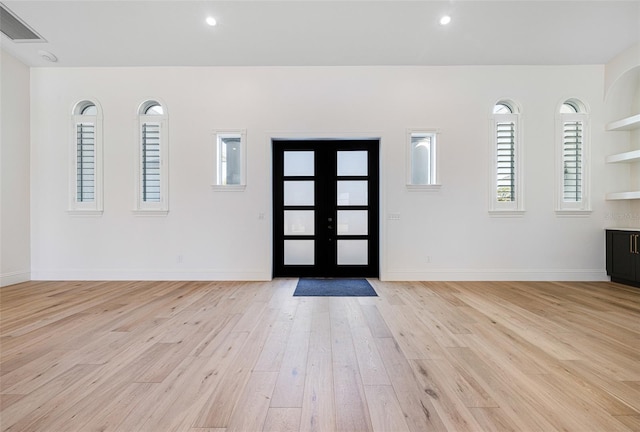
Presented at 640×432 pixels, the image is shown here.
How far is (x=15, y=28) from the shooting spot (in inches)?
170

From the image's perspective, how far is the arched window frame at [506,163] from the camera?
202 inches

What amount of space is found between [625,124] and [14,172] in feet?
32.7

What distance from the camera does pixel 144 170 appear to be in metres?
5.25

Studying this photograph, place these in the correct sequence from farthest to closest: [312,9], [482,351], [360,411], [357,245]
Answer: [357,245] < [312,9] < [482,351] < [360,411]

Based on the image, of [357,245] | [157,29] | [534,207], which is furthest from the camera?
[357,245]

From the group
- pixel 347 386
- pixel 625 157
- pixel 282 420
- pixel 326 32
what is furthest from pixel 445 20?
pixel 282 420

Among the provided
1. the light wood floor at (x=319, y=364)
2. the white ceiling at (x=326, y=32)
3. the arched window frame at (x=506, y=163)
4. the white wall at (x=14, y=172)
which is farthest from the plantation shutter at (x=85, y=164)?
the arched window frame at (x=506, y=163)

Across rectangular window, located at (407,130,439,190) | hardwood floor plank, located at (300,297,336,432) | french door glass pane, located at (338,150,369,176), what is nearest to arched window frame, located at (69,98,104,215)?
french door glass pane, located at (338,150,369,176)

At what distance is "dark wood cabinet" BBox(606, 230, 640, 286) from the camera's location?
4.61 metres

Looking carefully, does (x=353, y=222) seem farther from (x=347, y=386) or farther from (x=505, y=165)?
(x=347, y=386)

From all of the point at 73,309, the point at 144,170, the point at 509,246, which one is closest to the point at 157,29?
the point at 144,170

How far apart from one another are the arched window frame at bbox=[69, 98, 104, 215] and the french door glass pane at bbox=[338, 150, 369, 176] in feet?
13.7

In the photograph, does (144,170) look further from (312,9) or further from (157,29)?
(312,9)

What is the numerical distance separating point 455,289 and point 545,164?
9.02 ft
